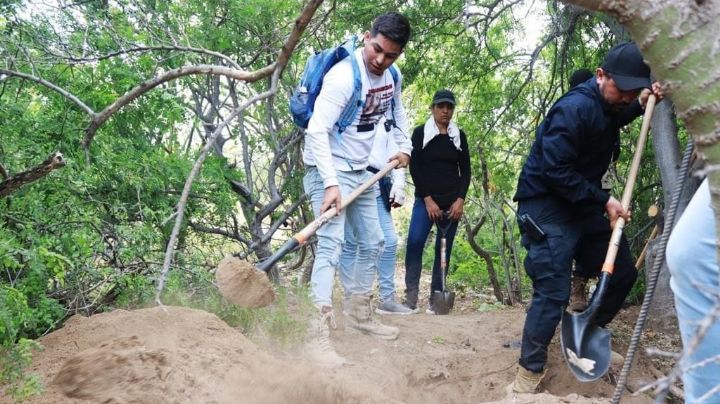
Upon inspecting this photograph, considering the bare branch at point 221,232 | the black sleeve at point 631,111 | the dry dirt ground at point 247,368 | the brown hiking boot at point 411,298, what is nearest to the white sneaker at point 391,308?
the brown hiking boot at point 411,298

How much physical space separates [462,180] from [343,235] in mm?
2320

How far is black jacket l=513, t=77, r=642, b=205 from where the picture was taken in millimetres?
3670

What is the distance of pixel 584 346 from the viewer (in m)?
3.69

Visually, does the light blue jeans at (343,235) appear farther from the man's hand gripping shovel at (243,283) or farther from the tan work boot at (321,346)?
the man's hand gripping shovel at (243,283)

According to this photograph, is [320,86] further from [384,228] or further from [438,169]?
[438,169]

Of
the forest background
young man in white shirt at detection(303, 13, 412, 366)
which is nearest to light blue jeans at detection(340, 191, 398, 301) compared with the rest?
young man in white shirt at detection(303, 13, 412, 366)

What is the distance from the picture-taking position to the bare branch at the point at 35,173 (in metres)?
2.60

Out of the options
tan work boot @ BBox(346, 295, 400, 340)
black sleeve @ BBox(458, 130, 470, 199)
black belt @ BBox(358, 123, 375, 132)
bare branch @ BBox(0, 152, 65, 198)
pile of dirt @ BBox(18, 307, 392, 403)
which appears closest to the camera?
bare branch @ BBox(0, 152, 65, 198)

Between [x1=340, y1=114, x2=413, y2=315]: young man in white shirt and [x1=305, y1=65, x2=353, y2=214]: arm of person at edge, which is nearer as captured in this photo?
[x1=305, y1=65, x2=353, y2=214]: arm of person at edge

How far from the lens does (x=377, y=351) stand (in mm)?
4434

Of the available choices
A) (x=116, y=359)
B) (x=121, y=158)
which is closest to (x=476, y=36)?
(x=121, y=158)

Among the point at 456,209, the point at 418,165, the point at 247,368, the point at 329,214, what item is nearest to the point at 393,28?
the point at 329,214

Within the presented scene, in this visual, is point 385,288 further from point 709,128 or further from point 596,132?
point 709,128

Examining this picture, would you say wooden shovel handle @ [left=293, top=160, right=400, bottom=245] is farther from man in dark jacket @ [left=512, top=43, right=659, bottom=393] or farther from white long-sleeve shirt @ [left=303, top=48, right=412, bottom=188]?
man in dark jacket @ [left=512, top=43, right=659, bottom=393]
